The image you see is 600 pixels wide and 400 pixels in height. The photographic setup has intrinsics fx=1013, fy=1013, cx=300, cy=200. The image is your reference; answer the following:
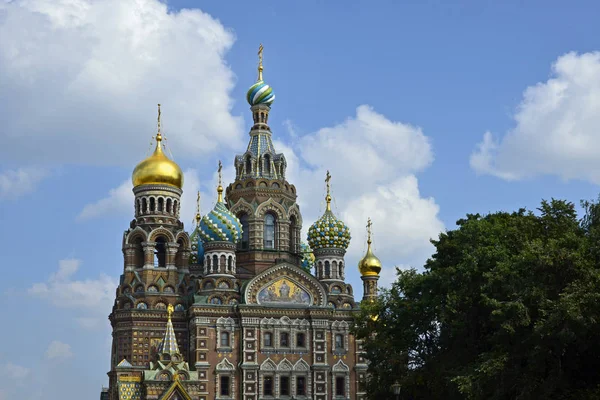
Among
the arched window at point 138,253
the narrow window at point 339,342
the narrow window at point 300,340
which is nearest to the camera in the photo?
the narrow window at point 300,340

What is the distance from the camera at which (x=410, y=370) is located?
141ft

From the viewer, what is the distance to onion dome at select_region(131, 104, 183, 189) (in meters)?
62.2

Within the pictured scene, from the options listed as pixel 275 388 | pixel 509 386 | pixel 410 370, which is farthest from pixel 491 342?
pixel 275 388

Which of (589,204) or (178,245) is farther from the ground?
(178,245)

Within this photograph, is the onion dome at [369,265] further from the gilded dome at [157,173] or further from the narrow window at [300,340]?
the gilded dome at [157,173]

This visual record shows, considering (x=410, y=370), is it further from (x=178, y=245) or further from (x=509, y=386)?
(x=178, y=245)

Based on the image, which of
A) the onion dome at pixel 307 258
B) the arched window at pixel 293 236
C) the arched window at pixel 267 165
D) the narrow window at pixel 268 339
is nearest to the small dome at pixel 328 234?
the arched window at pixel 293 236

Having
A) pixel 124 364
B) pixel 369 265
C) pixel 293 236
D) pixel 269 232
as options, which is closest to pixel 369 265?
pixel 369 265

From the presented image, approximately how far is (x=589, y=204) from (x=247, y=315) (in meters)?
24.3

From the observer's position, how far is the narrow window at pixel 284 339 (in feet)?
195

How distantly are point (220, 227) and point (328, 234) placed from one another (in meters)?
7.13

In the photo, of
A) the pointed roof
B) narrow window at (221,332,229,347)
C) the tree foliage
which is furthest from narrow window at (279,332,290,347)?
the tree foliage

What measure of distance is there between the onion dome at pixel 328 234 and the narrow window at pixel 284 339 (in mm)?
6648

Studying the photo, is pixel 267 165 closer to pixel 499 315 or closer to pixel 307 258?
Answer: pixel 307 258
